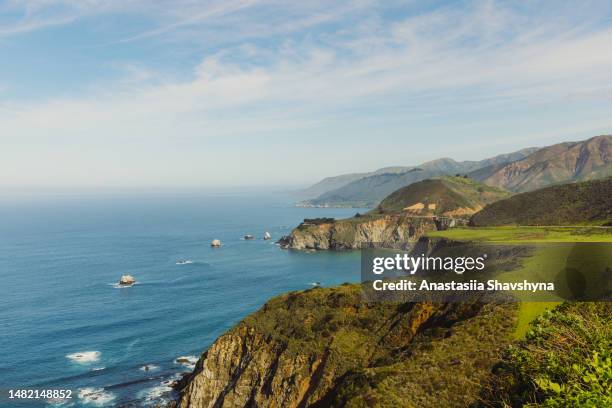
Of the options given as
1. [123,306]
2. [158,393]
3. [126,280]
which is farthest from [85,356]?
[126,280]

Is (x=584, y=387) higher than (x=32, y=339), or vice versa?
(x=584, y=387)

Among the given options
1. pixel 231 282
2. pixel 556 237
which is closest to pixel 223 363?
pixel 556 237

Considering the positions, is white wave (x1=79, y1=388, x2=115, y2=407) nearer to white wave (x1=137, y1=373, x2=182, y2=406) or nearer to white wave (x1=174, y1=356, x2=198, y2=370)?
white wave (x1=137, y1=373, x2=182, y2=406)

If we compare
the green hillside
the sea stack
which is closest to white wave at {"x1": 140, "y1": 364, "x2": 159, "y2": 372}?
the sea stack

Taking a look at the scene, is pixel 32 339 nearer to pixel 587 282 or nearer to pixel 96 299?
pixel 96 299

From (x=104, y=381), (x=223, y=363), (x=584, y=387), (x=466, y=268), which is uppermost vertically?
(x=584, y=387)

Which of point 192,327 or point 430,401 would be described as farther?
point 192,327

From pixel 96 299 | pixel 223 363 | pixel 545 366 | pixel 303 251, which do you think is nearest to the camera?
pixel 545 366

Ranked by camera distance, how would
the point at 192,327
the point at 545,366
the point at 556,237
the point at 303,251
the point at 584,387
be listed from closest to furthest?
the point at 584,387, the point at 545,366, the point at 556,237, the point at 192,327, the point at 303,251
